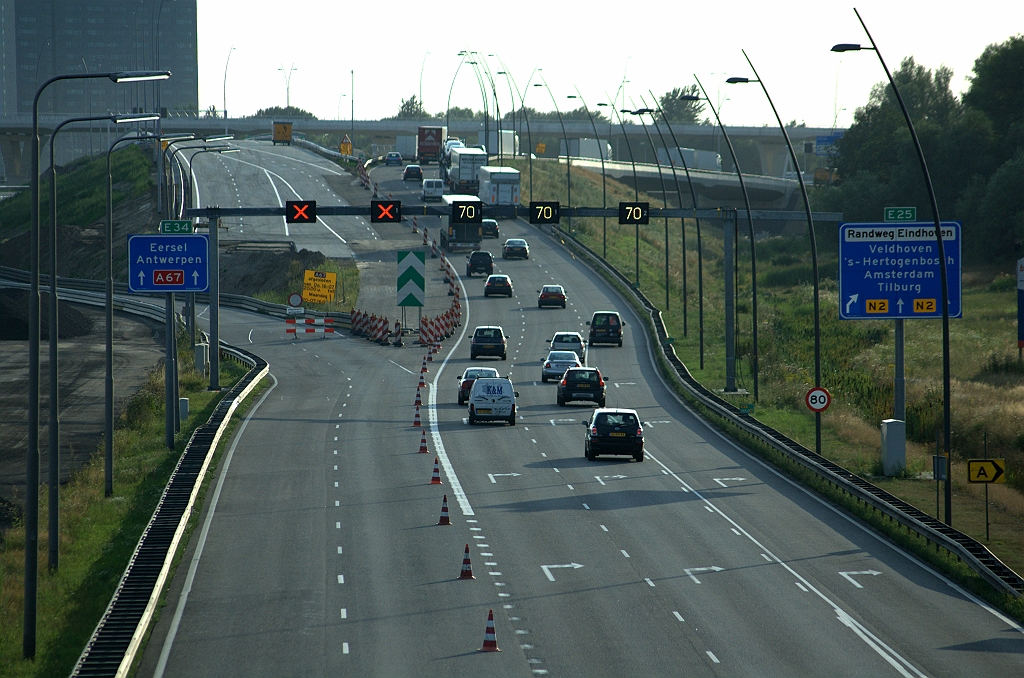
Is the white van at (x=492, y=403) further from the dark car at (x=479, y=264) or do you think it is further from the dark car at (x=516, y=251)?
the dark car at (x=516, y=251)

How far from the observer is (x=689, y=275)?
3932 inches

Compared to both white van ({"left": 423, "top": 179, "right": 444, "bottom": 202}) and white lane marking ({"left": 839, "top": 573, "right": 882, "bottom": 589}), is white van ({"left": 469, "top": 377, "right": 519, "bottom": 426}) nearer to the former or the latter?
white lane marking ({"left": 839, "top": 573, "right": 882, "bottom": 589})

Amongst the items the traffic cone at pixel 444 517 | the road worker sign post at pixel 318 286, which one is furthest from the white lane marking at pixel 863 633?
the road worker sign post at pixel 318 286

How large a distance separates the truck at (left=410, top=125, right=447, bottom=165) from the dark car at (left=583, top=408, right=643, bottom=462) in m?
110

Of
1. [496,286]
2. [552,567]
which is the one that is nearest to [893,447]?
[552,567]

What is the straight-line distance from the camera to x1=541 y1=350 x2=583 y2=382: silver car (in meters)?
52.7

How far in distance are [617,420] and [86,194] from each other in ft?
337

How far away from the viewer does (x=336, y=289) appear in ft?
269

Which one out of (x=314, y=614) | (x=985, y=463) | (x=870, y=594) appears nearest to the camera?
(x=314, y=614)

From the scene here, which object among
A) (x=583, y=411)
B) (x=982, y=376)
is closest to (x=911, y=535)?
(x=583, y=411)

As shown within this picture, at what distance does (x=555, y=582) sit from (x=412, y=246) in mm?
79503

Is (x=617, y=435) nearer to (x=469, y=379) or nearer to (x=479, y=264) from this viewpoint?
(x=469, y=379)

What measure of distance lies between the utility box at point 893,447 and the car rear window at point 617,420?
6.73 metres

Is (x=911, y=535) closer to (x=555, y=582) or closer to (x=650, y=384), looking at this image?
(x=555, y=582)
